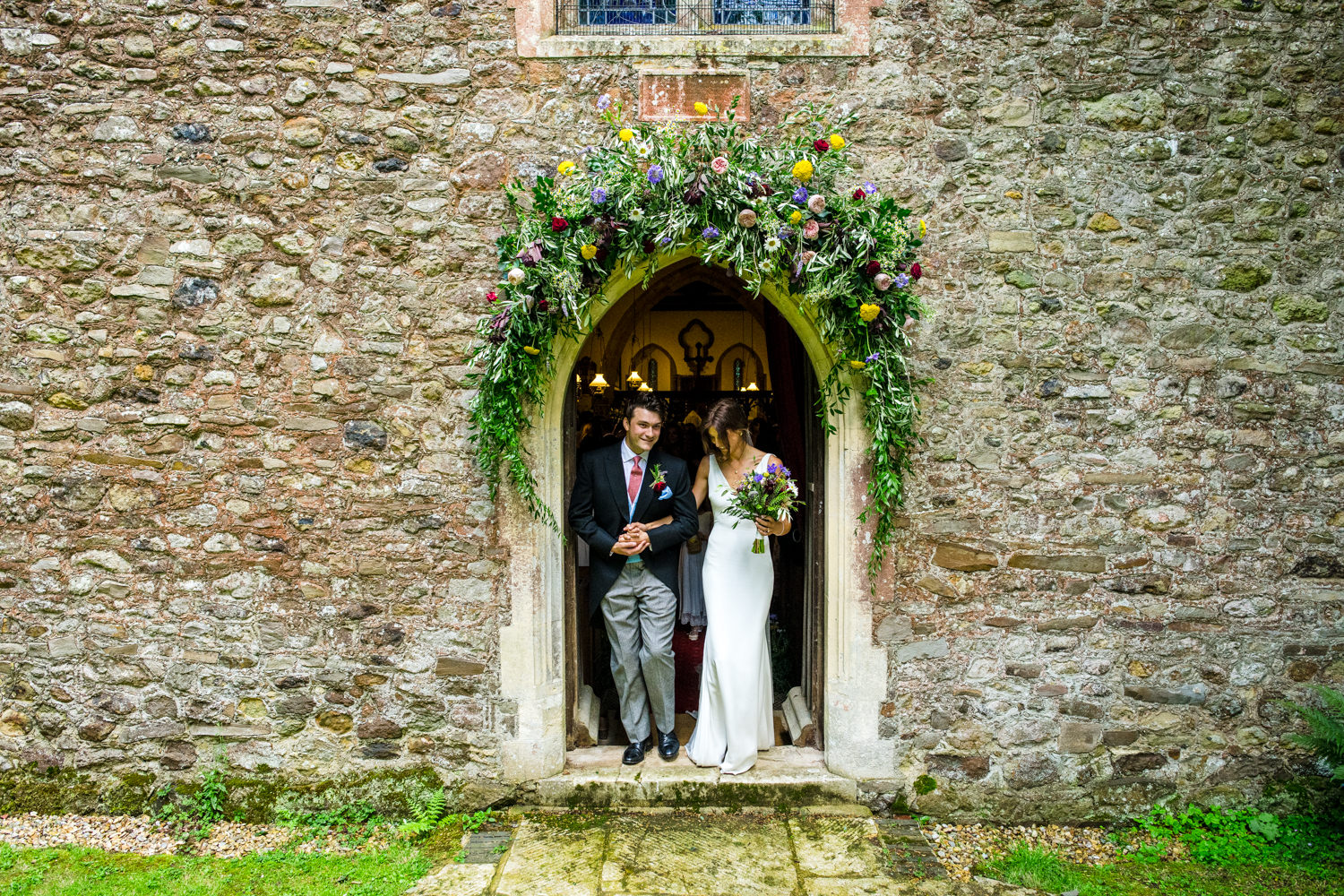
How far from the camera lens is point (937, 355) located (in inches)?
165

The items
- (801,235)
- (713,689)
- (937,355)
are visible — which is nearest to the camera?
(801,235)

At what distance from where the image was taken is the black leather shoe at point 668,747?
14.9 ft

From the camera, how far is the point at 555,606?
14.3 feet

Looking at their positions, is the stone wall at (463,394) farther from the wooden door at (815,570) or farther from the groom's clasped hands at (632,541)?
the groom's clasped hands at (632,541)

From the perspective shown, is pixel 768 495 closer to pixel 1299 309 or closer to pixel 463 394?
pixel 463 394

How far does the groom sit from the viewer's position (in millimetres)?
4469

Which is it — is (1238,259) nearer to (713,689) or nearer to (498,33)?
(713,689)

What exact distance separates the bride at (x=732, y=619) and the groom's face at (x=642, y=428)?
29cm

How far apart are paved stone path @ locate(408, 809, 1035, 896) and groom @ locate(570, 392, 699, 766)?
0.52 m

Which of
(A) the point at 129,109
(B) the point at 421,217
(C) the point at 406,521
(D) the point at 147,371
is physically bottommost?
(C) the point at 406,521

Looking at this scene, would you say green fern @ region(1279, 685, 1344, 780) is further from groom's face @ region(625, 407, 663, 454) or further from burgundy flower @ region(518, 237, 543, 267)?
burgundy flower @ region(518, 237, 543, 267)

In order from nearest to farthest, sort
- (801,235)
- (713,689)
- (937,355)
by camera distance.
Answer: (801,235), (937,355), (713,689)

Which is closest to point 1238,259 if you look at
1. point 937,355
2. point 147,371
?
point 937,355

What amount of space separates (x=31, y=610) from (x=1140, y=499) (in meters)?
5.94
